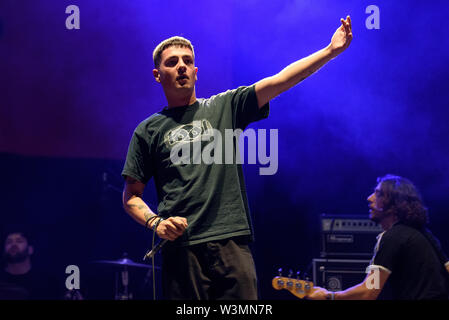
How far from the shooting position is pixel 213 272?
2150mm

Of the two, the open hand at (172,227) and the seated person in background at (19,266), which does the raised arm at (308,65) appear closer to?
the open hand at (172,227)

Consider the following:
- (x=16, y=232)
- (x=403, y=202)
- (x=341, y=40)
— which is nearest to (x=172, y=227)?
(x=341, y=40)

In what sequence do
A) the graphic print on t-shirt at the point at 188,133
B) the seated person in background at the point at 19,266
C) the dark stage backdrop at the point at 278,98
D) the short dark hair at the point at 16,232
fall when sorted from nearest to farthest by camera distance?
the graphic print on t-shirt at the point at 188,133, the dark stage backdrop at the point at 278,98, the seated person in background at the point at 19,266, the short dark hair at the point at 16,232

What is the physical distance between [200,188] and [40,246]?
4.57 m

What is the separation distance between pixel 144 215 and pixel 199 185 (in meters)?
0.35

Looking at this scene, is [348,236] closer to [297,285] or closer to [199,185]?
[297,285]

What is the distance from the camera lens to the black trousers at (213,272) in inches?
82.7

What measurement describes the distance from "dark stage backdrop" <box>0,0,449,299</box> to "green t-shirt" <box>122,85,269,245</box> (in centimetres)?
294

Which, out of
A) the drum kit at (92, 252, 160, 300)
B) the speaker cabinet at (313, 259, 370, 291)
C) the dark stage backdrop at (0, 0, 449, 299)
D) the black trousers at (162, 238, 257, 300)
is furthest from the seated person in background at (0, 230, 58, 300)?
the black trousers at (162, 238, 257, 300)

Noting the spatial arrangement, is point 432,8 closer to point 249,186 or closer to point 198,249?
point 249,186

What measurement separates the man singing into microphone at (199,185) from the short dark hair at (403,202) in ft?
6.11

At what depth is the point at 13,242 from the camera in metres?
5.55

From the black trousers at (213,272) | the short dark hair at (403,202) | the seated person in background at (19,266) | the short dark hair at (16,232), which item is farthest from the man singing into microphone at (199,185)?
the short dark hair at (16,232)

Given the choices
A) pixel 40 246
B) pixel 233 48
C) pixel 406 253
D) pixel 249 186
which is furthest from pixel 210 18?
pixel 40 246
